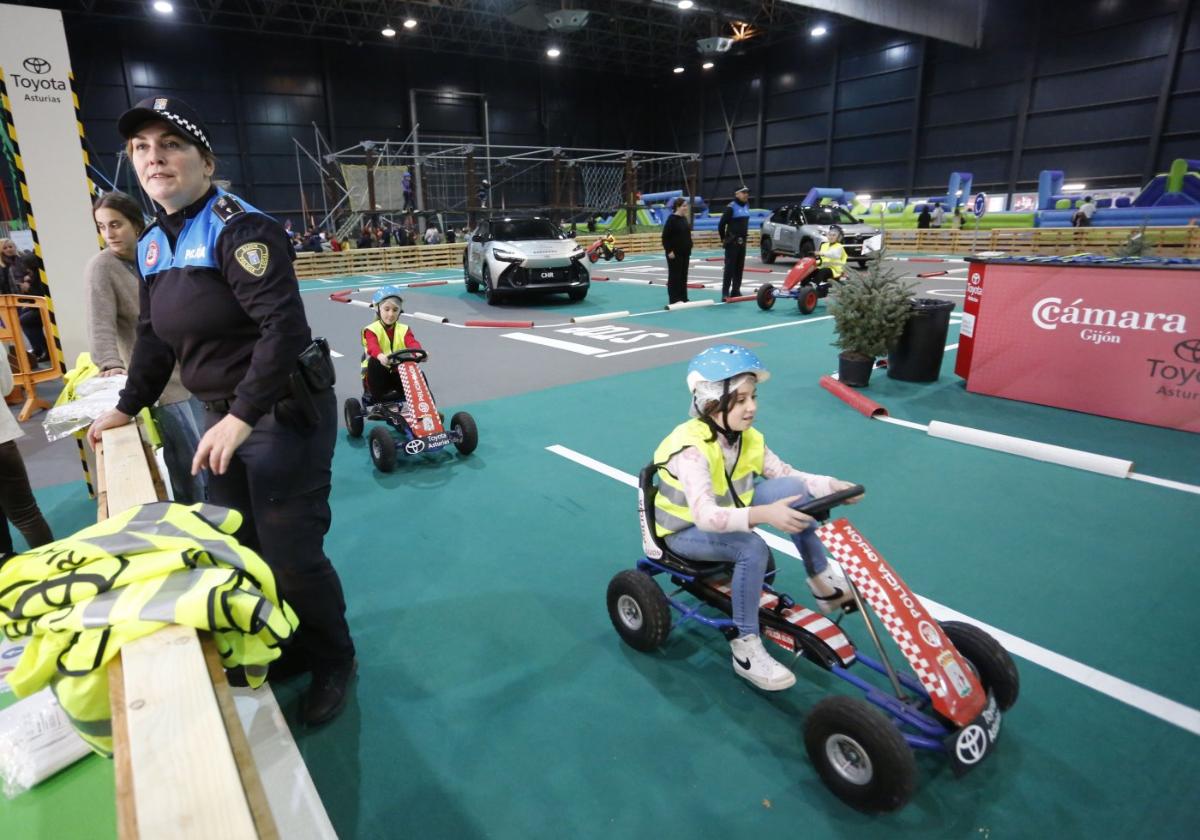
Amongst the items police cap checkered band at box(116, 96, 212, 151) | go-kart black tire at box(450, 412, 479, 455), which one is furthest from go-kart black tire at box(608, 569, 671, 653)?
go-kart black tire at box(450, 412, 479, 455)

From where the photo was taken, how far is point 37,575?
51.1 inches

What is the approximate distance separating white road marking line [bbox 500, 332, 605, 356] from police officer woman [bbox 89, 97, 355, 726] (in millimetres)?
6495

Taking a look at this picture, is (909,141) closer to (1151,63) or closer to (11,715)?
(1151,63)

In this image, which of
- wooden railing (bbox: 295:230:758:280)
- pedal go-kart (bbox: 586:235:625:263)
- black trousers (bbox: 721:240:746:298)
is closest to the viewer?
black trousers (bbox: 721:240:746:298)

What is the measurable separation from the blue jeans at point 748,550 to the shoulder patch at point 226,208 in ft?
6.68

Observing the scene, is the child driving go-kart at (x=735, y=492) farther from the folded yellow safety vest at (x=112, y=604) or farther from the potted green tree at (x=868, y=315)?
the potted green tree at (x=868, y=315)

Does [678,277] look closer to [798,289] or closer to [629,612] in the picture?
[798,289]

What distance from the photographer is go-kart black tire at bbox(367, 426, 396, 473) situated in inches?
195

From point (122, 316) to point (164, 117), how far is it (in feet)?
6.66

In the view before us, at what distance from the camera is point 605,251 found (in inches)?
844

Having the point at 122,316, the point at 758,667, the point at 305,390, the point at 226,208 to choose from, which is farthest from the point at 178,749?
the point at 122,316

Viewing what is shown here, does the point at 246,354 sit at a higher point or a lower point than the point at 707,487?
higher

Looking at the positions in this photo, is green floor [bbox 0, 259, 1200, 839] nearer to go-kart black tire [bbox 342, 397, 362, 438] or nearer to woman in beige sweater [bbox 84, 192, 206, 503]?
go-kart black tire [bbox 342, 397, 362, 438]

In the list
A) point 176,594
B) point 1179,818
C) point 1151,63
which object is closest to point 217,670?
point 176,594
